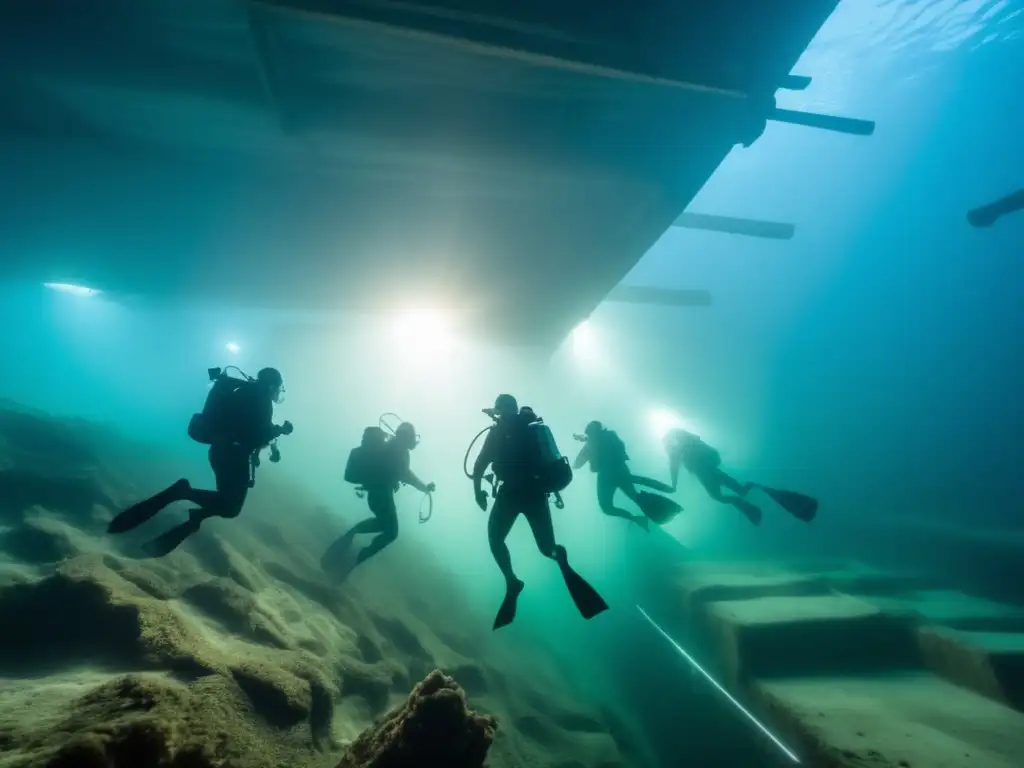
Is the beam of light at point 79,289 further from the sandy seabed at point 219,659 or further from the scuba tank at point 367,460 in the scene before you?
the scuba tank at point 367,460

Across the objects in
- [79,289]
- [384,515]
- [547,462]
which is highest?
[79,289]

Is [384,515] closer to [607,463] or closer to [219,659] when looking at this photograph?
[219,659]

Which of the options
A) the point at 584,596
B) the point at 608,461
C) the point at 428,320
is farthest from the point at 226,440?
the point at 428,320

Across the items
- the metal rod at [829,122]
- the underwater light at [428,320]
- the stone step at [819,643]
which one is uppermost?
the underwater light at [428,320]

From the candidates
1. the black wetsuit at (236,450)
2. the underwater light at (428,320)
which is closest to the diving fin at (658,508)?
the black wetsuit at (236,450)

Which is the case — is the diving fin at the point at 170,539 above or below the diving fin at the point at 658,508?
above

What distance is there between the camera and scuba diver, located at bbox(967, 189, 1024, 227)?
406 inches

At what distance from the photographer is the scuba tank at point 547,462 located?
5.27 metres

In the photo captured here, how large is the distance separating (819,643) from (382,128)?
10806mm

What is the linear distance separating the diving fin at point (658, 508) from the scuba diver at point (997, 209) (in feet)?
34.4

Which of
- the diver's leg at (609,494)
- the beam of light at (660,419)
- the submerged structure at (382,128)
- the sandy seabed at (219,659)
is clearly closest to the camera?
the sandy seabed at (219,659)

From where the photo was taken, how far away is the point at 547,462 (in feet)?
17.3

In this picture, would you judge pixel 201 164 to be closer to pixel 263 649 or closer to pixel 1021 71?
pixel 263 649

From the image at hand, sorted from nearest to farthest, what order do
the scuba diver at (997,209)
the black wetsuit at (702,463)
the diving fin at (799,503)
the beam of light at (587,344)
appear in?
1. the diving fin at (799,503)
2. the scuba diver at (997,209)
3. the black wetsuit at (702,463)
4. the beam of light at (587,344)
